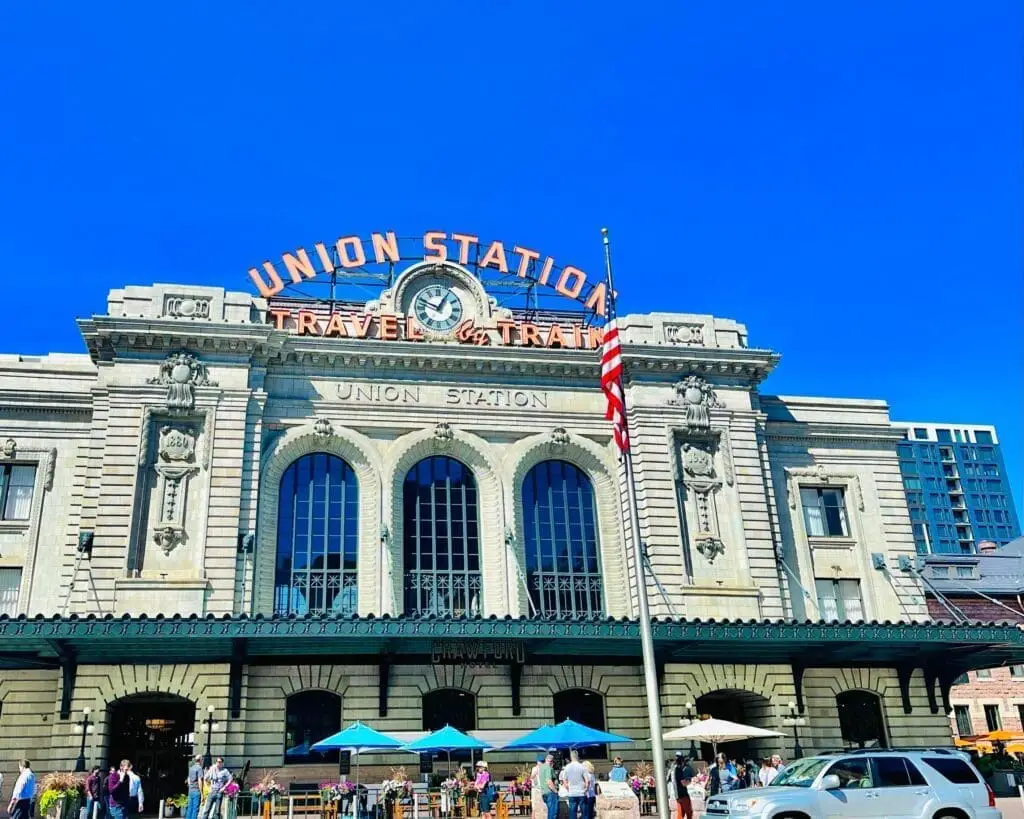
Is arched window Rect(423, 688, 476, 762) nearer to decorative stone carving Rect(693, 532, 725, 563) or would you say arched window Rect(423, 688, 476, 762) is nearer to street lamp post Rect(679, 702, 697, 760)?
street lamp post Rect(679, 702, 697, 760)

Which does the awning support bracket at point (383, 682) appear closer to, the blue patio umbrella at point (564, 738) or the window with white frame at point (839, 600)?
the blue patio umbrella at point (564, 738)

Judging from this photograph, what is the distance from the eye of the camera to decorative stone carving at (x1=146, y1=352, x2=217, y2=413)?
3628cm

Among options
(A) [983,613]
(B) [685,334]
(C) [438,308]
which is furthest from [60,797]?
(A) [983,613]

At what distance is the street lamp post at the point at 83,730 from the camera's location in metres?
31.0

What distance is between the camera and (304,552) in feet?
122

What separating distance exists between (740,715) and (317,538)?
1783 centimetres

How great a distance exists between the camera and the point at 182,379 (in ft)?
120

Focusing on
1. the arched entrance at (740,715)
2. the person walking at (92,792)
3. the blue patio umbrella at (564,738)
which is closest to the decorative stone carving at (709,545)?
the arched entrance at (740,715)

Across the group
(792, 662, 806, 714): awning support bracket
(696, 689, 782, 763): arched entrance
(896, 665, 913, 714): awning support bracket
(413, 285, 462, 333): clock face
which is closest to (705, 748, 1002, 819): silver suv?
(696, 689, 782, 763): arched entrance

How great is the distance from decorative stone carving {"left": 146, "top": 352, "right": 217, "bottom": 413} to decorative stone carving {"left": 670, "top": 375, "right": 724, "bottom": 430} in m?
18.8

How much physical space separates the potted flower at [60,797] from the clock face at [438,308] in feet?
70.2

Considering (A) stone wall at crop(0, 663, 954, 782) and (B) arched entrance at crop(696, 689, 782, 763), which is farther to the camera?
(B) arched entrance at crop(696, 689, 782, 763)

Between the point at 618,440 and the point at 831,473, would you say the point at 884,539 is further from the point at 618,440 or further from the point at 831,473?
the point at 618,440

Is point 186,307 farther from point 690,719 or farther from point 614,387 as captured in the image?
point 690,719
